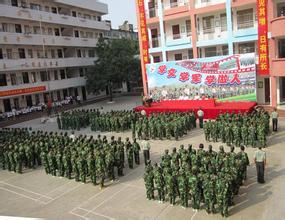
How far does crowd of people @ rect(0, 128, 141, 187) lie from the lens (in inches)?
417

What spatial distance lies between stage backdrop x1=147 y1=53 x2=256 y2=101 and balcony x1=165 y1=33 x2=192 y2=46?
2.30 metres

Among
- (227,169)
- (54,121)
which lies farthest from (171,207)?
(54,121)

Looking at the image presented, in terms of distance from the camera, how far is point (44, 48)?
31984mm

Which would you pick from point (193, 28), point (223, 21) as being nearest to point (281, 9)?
point (223, 21)

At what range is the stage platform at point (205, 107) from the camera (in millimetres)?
17875

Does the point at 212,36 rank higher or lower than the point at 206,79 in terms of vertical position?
higher

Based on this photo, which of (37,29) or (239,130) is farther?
(37,29)

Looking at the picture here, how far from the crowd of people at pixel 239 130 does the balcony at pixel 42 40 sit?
2155 cm

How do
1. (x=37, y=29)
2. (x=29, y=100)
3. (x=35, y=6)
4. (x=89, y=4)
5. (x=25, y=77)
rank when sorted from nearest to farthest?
1. (x=25, y=77)
2. (x=29, y=100)
3. (x=35, y=6)
4. (x=37, y=29)
5. (x=89, y=4)

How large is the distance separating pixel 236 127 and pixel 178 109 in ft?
23.9

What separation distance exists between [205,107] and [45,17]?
21.3m

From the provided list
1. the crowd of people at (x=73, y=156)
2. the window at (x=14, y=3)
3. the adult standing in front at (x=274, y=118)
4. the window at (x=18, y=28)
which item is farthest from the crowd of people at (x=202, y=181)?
the window at (x=14, y=3)

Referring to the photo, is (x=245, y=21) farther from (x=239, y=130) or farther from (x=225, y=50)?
(x=239, y=130)

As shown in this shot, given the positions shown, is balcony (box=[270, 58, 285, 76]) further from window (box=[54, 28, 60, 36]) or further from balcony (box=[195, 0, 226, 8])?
window (box=[54, 28, 60, 36])
